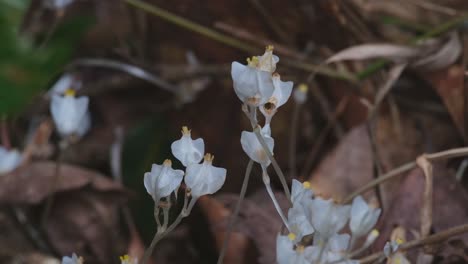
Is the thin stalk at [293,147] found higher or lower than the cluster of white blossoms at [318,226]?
higher

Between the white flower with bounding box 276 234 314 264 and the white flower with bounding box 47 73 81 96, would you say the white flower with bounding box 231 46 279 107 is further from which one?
the white flower with bounding box 47 73 81 96

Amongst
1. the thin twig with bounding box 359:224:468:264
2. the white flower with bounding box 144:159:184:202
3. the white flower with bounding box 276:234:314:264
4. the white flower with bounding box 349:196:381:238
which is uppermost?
the thin twig with bounding box 359:224:468:264

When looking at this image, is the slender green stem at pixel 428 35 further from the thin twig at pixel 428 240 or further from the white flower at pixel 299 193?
the white flower at pixel 299 193

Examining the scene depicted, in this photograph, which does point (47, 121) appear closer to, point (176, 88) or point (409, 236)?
point (176, 88)

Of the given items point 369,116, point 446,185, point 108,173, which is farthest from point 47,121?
point 446,185

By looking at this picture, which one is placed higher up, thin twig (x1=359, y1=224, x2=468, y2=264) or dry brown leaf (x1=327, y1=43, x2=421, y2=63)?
dry brown leaf (x1=327, y1=43, x2=421, y2=63)

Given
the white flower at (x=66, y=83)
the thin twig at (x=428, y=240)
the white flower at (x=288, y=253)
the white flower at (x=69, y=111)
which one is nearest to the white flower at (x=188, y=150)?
the white flower at (x=288, y=253)

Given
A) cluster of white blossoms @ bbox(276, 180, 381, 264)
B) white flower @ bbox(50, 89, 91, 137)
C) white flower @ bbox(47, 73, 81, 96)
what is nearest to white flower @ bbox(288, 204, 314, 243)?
cluster of white blossoms @ bbox(276, 180, 381, 264)

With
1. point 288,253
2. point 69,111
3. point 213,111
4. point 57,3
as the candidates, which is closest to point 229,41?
point 213,111
